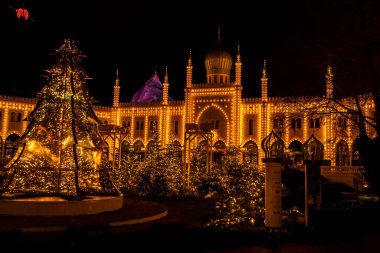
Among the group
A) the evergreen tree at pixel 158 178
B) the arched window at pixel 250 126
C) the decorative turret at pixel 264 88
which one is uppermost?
the decorative turret at pixel 264 88

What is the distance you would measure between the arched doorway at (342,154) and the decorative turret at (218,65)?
14.9 meters

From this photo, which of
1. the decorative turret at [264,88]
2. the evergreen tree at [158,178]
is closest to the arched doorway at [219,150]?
the decorative turret at [264,88]

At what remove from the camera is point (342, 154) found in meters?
40.4

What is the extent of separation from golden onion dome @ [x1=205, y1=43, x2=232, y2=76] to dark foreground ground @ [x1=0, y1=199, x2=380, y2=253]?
115 ft

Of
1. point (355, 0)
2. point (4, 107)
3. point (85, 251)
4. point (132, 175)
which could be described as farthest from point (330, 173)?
point (4, 107)

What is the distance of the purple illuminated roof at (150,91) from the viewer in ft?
193

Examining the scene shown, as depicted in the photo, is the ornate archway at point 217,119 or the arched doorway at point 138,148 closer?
the ornate archway at point 217,119

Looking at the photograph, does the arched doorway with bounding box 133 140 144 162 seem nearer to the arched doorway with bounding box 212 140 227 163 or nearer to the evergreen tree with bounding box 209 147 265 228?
the arched doorway with bounding box 212 140 227 163

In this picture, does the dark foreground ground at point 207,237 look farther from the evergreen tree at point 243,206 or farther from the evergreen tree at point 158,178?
the evergreen tree at point 158,178

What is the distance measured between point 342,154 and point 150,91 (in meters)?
29.2

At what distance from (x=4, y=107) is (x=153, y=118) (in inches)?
667

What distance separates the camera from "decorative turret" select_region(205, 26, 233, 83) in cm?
4816

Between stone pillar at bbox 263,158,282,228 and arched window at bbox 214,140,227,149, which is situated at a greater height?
arched window at bbox 214,140,227,149

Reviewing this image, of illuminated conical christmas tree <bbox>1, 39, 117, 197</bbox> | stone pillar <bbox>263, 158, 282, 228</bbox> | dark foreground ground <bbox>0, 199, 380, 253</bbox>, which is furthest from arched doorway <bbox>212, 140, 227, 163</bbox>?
stone pillar <bbox>263, 158, 282, 228</bbox>
